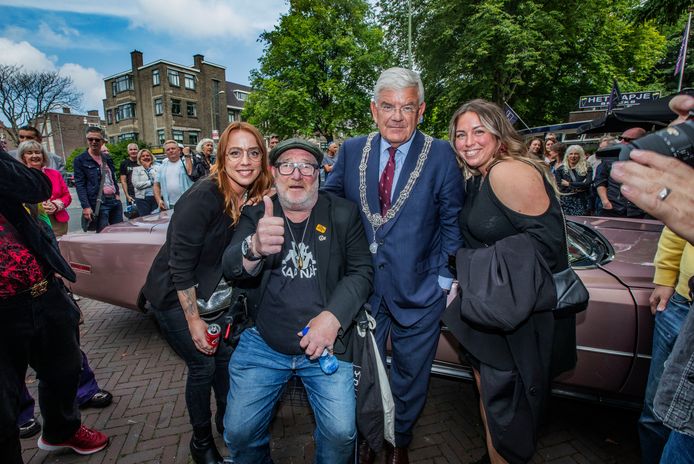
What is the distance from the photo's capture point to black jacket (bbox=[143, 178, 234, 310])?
1860 mm

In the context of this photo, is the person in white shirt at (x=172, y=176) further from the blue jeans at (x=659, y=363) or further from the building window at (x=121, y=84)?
the building window at (x=121, y=84)

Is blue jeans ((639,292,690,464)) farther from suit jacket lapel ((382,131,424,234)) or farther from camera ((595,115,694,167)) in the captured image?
suit jacket lapel ((382,131,424,234))

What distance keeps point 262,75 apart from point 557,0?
51.1 ft

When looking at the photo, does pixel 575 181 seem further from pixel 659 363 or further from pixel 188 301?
pixel 188 301

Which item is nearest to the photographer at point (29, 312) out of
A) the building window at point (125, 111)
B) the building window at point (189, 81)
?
the building window at point (189, 81)

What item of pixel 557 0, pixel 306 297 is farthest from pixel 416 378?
pixel 557 0

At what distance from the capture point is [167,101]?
114 ft

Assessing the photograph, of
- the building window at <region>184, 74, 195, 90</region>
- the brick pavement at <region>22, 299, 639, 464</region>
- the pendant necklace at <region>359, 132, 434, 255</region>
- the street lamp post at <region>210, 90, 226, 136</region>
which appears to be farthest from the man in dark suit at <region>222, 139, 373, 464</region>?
the building window at <region>184, 74, 195, 90</region>

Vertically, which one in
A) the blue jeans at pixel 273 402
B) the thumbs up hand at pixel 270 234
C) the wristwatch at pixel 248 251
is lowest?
the blue jeans at pixel 273 402

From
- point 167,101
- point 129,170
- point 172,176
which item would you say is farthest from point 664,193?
point 167,101

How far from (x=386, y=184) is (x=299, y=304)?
86cm

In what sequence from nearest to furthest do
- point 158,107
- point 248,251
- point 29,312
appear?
point 248,251, point 29,312, point 158,107

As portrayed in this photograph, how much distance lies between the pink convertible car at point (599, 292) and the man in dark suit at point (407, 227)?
48 cm

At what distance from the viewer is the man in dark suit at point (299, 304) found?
5.63 ft
